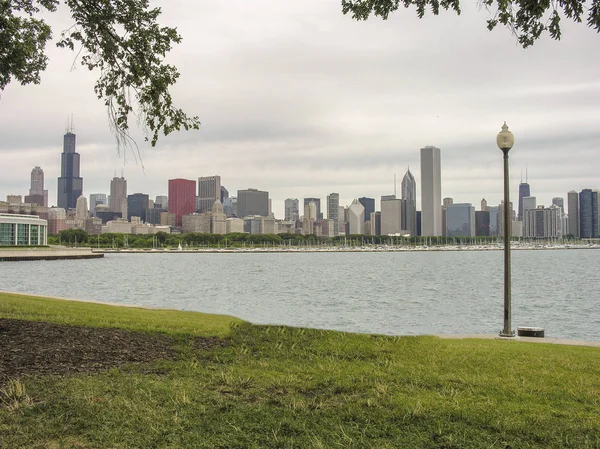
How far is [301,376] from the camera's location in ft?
30.6

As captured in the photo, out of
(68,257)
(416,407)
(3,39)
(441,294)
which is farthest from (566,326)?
(68,257)

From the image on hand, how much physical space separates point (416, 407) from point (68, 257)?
156 m

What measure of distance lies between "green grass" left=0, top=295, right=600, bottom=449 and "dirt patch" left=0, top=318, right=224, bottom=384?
532 mm

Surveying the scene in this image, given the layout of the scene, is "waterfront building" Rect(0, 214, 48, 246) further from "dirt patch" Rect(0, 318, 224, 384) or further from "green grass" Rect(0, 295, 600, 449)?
"green grass" Rect(0, 295, 600, 449)

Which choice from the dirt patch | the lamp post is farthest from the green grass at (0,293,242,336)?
the lamp post

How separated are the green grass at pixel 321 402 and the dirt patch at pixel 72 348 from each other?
0.53 m

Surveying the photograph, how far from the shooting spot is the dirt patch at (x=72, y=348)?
9.16m

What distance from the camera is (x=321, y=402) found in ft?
25.2

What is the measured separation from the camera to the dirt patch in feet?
30.1

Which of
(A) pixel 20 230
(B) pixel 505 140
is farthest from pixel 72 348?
(A) pixel 20 230

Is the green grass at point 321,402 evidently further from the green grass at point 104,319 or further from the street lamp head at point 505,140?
the street lamp head at point 505,140

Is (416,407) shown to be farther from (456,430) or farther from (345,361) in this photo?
(345,361)

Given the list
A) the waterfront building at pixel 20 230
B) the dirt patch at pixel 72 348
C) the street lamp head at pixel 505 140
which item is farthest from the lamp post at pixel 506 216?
the waterfront building at pixel 20 230

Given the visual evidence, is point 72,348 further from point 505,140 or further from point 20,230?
point 20,230
